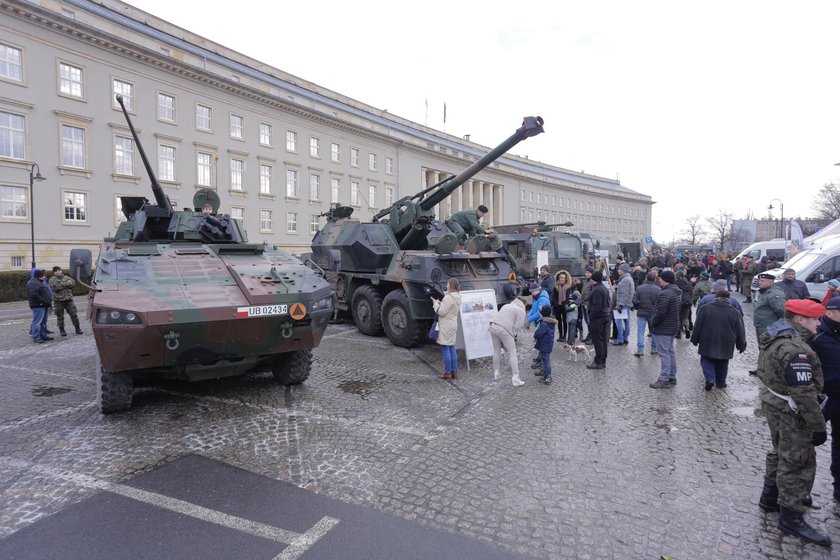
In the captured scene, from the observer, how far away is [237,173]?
34.7 meters

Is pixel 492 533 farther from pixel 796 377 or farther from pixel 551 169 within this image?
pixel 551 169

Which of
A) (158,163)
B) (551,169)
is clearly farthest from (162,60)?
(551,169)

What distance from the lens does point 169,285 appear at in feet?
18.4

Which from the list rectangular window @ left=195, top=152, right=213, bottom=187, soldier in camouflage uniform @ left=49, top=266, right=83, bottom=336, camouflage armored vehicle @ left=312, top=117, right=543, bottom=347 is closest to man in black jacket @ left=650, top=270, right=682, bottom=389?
camouflage armored vehicle @ left=312, top=117, right=543, bottom=347

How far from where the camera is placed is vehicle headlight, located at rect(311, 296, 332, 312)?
6.04m

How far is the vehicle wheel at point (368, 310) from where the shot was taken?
1072 cm

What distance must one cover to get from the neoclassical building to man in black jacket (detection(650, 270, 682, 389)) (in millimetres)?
12080

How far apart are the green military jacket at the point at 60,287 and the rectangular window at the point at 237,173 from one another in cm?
2393

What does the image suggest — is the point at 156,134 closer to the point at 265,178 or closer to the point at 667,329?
the point at 265,178

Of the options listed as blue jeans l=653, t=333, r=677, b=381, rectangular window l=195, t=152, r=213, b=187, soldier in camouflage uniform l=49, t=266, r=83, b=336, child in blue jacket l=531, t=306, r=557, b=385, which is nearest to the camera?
blue jeans l=653, t=333, r=677, b=381

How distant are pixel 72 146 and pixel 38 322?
2025 centimetres

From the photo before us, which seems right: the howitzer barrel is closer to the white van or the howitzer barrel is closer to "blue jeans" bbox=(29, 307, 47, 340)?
"blue jeans" bbox=(29, 307, 47, 340)

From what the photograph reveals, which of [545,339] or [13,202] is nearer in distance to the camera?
[545,339]

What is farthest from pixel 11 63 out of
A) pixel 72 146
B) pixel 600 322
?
pixel 600 322
